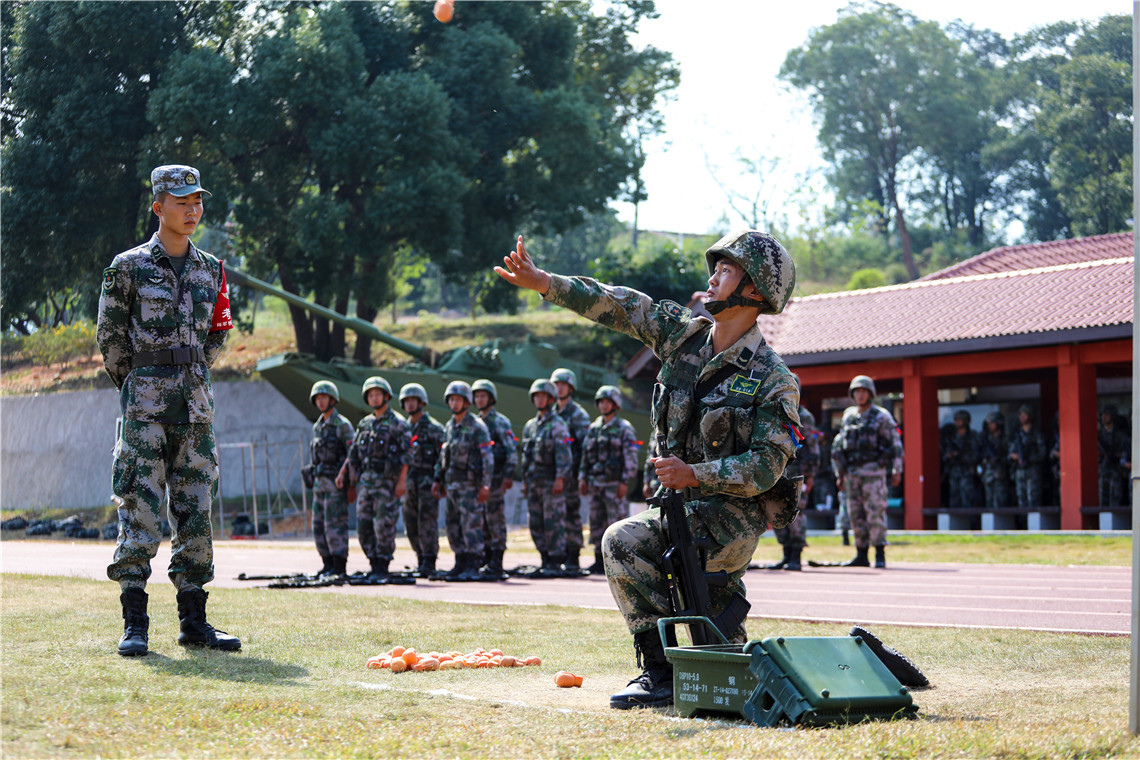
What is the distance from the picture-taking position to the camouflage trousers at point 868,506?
16406 mm

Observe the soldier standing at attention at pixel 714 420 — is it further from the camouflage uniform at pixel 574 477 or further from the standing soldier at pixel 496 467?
the camouflage uniform at pixel 574 477

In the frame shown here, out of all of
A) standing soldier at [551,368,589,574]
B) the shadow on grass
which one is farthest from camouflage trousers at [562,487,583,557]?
the shadow on grass

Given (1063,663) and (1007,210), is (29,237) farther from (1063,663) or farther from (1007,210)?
(1007,210)

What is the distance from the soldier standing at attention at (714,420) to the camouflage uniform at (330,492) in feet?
29.8

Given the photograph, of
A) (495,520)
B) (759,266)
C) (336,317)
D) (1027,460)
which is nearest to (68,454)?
(336,317)

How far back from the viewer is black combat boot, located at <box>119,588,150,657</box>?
6.44 metres

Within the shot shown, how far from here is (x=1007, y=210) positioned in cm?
6844

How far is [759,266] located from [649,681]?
1.90m

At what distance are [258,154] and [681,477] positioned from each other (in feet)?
99.6

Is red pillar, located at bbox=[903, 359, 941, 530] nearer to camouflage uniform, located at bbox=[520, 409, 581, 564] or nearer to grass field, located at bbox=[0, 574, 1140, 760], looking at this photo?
camouflage uniform, located at bbox=[520, 409, 581, 564]

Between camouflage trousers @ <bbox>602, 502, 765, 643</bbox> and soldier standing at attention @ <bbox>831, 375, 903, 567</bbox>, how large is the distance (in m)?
10.9

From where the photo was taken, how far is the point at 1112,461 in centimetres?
2559

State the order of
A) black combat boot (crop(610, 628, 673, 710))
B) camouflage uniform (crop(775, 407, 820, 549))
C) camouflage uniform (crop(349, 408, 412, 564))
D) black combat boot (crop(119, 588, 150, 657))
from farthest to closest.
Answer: camouflage uniform (crop(775, 407, 820, 549))
camouflage uniform (crop(349, 408, 412, 564))
black combat boot (crop(119, 588, 150, 657))
black combat boot (crop(610, 628, 673, 710))

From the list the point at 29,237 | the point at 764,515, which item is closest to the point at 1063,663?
the point at 764,515
